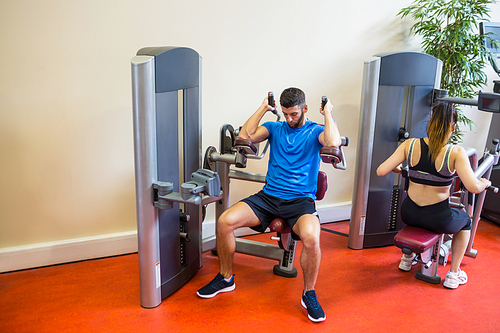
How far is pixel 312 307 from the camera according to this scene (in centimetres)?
232

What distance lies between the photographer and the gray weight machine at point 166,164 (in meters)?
2.11

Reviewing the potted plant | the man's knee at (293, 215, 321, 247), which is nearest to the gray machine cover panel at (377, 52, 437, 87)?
the potted plant

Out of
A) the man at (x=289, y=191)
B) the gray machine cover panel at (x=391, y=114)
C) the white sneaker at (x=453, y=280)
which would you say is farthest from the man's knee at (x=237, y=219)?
the white sneaker at (x=453, y=280)

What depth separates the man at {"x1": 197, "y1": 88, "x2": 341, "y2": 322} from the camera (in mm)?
2373

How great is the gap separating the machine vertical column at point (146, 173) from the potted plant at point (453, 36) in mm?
2414

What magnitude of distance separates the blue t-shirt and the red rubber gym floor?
24.6 inches

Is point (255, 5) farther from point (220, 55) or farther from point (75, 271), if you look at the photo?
point (75, 271)

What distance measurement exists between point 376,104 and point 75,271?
242 cm

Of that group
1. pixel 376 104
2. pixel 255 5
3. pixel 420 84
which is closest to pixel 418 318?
pixel 376 104

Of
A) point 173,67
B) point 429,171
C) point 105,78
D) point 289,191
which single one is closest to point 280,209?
point 289,191

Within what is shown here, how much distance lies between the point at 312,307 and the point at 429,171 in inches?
42.6

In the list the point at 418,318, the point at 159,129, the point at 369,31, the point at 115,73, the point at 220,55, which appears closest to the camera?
the point at 159,129

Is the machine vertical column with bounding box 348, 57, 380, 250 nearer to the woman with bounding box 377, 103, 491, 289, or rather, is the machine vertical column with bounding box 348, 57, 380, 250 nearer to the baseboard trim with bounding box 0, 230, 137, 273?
the woman with bounding box 377, 103, 491, 289

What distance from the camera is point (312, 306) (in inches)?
91.4
